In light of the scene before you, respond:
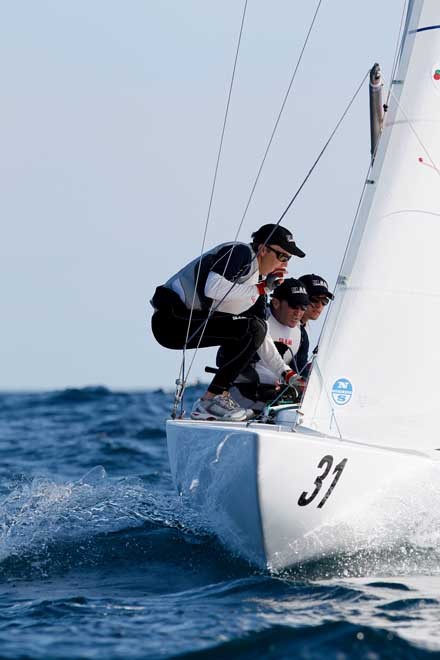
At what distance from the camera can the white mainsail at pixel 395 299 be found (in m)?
4.83

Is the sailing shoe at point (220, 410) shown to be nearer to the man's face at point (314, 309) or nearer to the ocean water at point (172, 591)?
the ocean water at point (172, 591)

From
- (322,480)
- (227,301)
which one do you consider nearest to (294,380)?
(227,301)

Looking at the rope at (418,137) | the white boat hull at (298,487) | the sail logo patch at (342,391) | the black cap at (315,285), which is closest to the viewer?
the white boat hull at (298,487)

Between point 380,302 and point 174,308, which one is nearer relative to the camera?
point 380,302

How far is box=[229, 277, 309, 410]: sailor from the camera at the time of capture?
6.09 m

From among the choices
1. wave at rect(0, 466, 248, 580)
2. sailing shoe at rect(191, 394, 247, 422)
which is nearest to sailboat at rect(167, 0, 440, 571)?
sailing shoe at rect(191, 394, 247, 422)

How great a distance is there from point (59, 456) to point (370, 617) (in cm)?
780

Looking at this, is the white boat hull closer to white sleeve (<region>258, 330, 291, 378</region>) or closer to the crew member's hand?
the crew member's hand

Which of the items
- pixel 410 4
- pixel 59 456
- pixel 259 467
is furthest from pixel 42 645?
pixel 59 456

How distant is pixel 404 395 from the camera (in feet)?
16.0

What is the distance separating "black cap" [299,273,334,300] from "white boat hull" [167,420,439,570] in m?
1.90

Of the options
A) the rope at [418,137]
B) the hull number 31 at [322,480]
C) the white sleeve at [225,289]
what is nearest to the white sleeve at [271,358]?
the white sleeve at [225,289]

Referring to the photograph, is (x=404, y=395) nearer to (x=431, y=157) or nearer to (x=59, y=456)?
(x=431, y=157)

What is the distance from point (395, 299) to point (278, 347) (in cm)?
161
